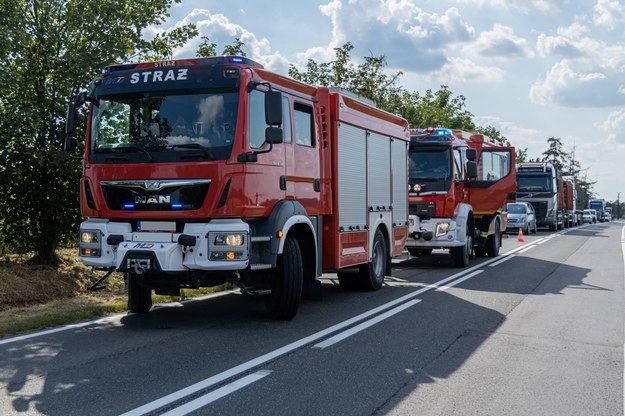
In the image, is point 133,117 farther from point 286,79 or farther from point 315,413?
point 315,413

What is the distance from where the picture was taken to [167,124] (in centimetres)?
805

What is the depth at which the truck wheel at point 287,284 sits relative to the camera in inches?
333

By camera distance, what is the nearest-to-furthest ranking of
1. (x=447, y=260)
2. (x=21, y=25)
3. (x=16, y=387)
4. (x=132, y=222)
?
(x=16, y=387)
(x=132, y=222)
(x=21, y=25)
(x=447, y=260)

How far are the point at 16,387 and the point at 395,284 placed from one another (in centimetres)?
830

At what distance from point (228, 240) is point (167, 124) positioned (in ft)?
5.29

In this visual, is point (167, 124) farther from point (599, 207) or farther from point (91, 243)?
point (599, 207)

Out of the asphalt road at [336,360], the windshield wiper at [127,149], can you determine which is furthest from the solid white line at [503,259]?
the windshield wiper at [127,149]

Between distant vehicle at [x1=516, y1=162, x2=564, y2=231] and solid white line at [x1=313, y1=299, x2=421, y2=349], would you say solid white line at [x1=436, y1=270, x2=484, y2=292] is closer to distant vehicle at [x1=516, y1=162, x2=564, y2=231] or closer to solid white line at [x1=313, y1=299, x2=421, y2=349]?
solid white line at [x1=313, y1=299, x2=421, y2=349]

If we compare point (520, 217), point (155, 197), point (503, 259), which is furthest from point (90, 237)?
point (520, 217)

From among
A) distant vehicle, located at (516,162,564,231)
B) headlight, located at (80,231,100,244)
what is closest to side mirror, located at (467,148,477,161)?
headlight, located at (80,231,100,244)

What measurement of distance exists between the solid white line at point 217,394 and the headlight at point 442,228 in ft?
32.2

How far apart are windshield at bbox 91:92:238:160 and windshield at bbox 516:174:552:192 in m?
32.5

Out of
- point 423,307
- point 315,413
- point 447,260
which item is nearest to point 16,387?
point 315,413

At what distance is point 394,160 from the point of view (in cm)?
1277
